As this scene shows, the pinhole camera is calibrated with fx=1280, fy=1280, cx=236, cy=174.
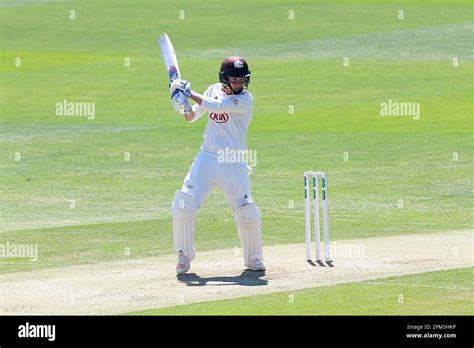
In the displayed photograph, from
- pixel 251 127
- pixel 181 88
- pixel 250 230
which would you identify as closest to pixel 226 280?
pixel 250 230

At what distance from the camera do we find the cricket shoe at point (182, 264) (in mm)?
15195

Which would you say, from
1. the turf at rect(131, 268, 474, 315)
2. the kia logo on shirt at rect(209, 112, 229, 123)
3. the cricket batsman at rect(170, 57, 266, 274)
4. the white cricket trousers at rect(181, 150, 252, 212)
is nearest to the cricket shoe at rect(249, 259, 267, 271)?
the cricket batsman at rect(170, 57, 266, 274)

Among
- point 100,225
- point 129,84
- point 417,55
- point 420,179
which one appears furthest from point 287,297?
point 417,55

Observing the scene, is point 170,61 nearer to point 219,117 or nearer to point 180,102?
point 180,102

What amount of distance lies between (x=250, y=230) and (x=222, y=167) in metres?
0.85

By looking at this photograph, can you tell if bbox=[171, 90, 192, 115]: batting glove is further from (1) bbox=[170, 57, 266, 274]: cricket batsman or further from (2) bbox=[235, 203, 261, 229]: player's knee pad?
(2) bbox=[235, 203, 261, 229]: player's knee pad

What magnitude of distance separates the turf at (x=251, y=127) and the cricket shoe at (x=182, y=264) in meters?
1.61

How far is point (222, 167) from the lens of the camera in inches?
602

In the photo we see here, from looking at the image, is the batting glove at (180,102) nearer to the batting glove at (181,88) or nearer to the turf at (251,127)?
the batting glove at (181,88)

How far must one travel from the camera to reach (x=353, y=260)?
52.7 ft

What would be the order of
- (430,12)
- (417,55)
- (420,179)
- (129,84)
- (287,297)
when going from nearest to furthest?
(287,297) < (420,179) < (129,84) < (417,55) < (430,12)

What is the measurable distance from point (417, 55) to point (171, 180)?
1876cm

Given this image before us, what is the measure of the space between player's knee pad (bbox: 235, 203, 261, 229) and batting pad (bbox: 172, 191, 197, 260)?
58 centimetres
